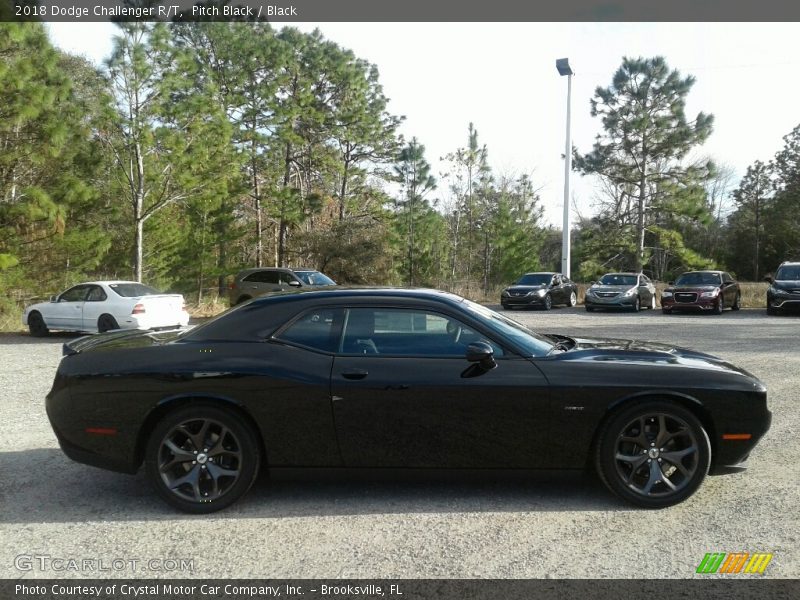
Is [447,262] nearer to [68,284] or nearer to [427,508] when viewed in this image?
[68,284]

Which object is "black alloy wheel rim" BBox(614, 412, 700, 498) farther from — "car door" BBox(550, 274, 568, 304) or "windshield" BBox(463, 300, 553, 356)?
"car door" BBox(550, 274, 568, 304)

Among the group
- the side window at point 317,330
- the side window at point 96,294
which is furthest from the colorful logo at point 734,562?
the side window at point 96,294

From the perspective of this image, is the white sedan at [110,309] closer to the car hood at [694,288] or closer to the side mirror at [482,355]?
the side mirror at [482,355]

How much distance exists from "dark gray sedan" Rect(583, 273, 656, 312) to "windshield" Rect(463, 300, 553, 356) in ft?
67.2

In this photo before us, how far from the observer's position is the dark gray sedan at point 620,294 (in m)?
24.2

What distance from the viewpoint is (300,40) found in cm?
3259

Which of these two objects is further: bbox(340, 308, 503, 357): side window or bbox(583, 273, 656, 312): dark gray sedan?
bbox(583, 273, 656, 312): dark gray sedan

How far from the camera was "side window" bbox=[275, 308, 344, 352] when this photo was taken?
169 inches

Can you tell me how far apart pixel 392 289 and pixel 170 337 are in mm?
1603

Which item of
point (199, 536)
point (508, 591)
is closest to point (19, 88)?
point (199, 536)

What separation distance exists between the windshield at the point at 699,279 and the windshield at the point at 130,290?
18.7 m

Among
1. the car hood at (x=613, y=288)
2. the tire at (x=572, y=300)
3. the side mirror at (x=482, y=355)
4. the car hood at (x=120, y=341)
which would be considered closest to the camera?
the side mirror at (x=482, y=355)

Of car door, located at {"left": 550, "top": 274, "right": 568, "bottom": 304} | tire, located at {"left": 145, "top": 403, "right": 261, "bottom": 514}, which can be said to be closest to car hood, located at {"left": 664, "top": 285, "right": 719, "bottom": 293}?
car door, located at {"left": 550, "top": 274, "right": 568, "bottom": 304}

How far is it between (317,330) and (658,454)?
7.67ft
